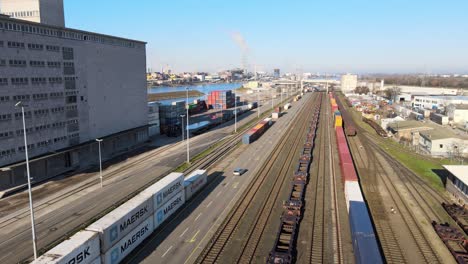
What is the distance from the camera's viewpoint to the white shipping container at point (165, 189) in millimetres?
34219

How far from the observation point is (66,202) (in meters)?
43.1

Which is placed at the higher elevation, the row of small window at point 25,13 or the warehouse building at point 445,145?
the row of small window at point 25,13

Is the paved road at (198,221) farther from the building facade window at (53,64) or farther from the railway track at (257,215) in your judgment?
the building facade window at (53,64)

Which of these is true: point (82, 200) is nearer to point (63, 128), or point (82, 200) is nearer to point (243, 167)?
point (63, 128)

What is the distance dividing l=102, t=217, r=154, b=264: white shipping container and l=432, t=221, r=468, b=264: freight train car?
28799 mm

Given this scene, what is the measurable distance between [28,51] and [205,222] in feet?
125

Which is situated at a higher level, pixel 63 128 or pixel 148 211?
pixel 63 128

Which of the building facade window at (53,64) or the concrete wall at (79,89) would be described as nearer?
the concrete wall at (79,89)

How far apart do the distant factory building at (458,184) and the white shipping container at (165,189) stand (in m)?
35.6

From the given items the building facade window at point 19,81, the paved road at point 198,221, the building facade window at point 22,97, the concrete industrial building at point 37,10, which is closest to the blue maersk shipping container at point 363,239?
the paved road at point 198,221

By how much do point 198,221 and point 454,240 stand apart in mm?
26635

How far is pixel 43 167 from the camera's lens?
51812 millimetres

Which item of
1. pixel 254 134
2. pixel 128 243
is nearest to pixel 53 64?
pixel 128 243

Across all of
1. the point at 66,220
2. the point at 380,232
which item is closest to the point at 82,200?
the point at 66,220
